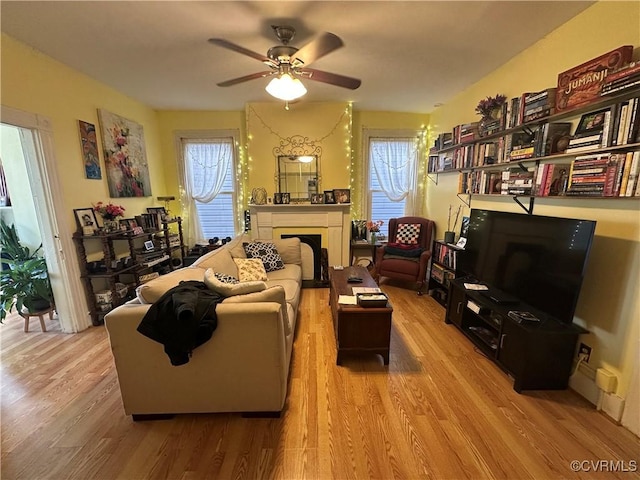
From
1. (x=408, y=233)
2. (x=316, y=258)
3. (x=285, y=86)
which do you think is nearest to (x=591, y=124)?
(x=285, y=86)

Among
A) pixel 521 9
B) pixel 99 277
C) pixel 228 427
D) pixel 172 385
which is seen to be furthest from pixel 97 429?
pixel 521 9

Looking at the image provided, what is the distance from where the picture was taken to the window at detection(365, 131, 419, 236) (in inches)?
183

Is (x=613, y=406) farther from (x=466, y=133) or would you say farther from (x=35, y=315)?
(x=35, y=315)

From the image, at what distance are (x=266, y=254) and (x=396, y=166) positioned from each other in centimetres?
275

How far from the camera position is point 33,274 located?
2875 millimetres

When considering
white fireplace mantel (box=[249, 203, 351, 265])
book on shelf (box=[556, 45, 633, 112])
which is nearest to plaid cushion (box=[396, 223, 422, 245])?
white fireplace mantel (box=[249, 203, 351, 265])

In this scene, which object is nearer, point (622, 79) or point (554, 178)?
point (622, 79)

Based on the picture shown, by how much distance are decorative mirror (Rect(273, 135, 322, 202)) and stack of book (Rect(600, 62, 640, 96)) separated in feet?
10.4

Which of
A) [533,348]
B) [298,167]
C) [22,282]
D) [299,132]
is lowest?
[533,348]

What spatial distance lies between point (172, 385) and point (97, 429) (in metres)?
0.56

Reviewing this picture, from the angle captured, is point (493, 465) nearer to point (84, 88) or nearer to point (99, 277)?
point (99, 277)

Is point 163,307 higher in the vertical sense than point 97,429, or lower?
higher

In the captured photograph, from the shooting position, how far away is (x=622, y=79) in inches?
63.7

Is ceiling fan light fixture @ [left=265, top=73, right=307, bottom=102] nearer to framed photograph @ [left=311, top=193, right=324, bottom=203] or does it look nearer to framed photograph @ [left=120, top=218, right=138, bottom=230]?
framed photograph @ [left=311, top=193, right=324, bottom=203]
